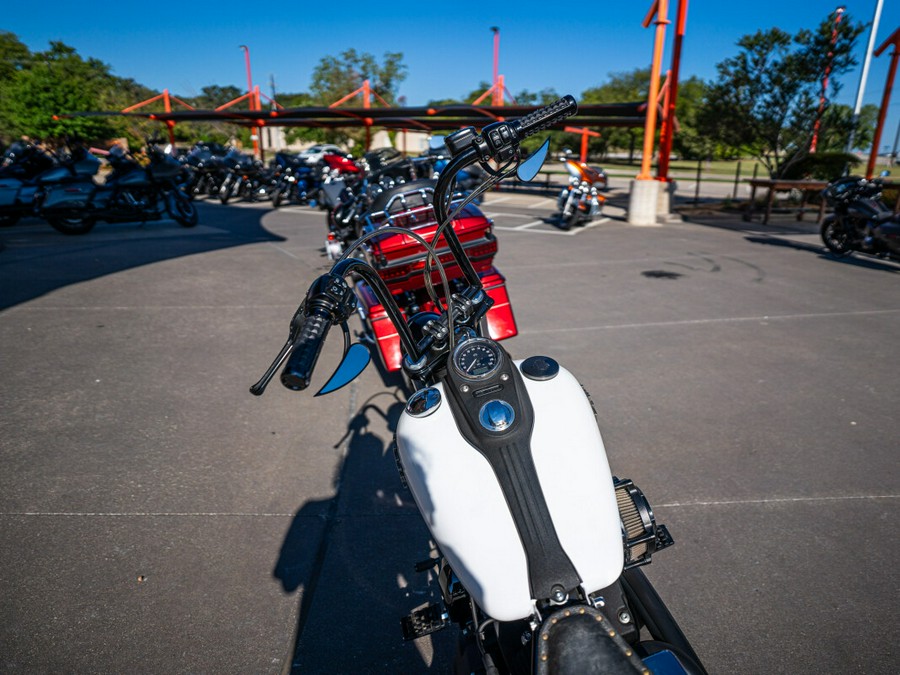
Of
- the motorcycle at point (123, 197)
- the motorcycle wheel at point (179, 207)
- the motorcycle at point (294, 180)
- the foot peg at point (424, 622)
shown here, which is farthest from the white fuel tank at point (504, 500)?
the motorcycle at point (294, 180)

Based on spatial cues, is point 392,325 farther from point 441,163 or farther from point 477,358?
point 441,163

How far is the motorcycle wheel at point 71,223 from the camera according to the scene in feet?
33.2

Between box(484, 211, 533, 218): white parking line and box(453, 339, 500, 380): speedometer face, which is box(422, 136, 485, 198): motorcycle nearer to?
box(484, 211, 533, 218): white parking line

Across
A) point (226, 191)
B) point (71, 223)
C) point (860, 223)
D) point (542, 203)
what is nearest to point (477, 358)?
point (860, 223)

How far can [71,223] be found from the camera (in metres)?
10.3

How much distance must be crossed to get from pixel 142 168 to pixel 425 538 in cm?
1115

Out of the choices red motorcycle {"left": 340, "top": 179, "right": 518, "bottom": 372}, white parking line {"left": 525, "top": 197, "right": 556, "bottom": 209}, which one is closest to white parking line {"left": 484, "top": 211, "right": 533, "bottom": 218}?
white parking line {"left": 525, "top": 197, "right": 556, "bottom": 209}

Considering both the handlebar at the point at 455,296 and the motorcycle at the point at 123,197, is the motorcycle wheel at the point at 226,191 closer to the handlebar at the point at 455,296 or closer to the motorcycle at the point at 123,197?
the motorcycle at the point at 123,197

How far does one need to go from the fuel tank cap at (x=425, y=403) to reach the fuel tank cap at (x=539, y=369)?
27cm

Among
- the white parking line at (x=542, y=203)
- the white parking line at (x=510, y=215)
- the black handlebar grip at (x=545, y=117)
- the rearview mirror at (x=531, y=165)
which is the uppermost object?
the black handlebar grip at (x=545, y=117)

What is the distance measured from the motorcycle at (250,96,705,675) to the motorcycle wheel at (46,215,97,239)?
11.0 metres

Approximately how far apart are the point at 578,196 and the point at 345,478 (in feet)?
31.8

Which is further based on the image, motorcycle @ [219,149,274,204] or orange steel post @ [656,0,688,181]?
motorcycle @ [219,149,274,204]

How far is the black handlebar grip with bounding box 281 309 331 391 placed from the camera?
119 centimetres
